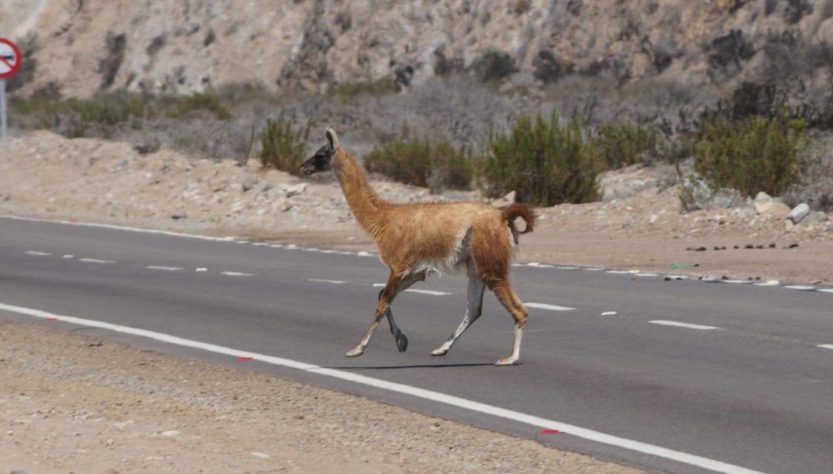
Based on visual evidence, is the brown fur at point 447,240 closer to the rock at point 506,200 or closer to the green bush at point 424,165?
the rock at point 506,200

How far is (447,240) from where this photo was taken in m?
11.7

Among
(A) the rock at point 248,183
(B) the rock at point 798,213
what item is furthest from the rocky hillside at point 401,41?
(B) the rock at point 798,213

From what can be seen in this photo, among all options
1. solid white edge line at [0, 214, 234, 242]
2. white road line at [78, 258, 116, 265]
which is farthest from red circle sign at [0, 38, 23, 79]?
white road line at [78, 258, 116, 265]

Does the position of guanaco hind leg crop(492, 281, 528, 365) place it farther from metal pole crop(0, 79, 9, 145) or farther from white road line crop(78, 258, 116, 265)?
metal pole crop(0, 79, 9, 145)

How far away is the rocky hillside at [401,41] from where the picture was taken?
2180 inches

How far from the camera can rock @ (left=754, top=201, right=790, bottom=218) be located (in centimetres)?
2498

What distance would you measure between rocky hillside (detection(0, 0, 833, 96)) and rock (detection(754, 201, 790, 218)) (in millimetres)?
Result: 23623

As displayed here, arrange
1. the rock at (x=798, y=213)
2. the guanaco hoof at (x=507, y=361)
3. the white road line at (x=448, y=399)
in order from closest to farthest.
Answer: the white road line at (x=448, y=399)
the guanaco hoof at (x=507, y=361)
the rock at (x=798, y=213)

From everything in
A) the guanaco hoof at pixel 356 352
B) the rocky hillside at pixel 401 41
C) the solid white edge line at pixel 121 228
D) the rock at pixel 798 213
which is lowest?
the solid white edge line at pixel 121 228

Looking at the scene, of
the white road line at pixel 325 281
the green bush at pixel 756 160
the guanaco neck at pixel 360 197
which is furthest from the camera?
the green bush at pixel 756 160

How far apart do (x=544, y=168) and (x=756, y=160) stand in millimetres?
5094

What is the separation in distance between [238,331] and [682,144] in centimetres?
2639

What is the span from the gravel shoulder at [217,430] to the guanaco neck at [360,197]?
1.52 metres

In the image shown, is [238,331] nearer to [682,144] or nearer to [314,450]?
[314,450]
